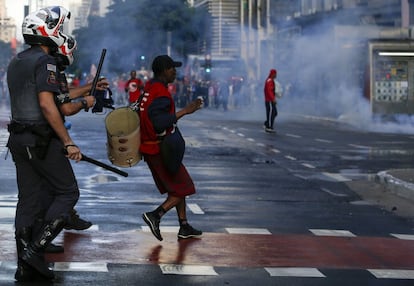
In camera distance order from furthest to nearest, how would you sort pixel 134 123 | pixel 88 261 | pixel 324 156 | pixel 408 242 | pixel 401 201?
pixel 324 156 < pixel 401 201 < pixel 408 242 < pixel 134 123 < pixel 88 261

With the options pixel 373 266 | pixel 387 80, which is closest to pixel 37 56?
pixel 373 266

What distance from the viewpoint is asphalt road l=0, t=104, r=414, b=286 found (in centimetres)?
827

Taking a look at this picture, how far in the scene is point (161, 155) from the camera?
9703 millimetres

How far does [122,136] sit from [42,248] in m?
1.53

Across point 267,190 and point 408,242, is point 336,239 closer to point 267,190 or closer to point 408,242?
point 408,242

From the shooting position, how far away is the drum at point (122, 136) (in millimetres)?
9055

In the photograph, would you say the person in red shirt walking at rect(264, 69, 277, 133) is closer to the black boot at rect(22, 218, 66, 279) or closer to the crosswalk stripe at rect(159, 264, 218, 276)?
the crosswalk stripe at rect(159, 264, 218, 276)

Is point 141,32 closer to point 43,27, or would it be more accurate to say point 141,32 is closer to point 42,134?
point 43,27

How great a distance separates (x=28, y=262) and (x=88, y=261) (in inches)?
34.3

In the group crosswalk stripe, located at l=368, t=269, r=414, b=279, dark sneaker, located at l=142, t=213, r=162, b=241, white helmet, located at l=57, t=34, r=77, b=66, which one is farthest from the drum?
crosswalk stripe, located at l=368, t=269, r=414, b=279

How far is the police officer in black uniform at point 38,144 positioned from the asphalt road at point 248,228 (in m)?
0.32

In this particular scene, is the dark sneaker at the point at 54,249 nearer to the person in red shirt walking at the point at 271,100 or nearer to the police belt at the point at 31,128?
the police belt at the point at 31,128

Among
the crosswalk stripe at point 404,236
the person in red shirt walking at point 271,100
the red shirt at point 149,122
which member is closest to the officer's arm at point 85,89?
the red shirt at point 149,122

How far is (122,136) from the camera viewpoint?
912 cm
